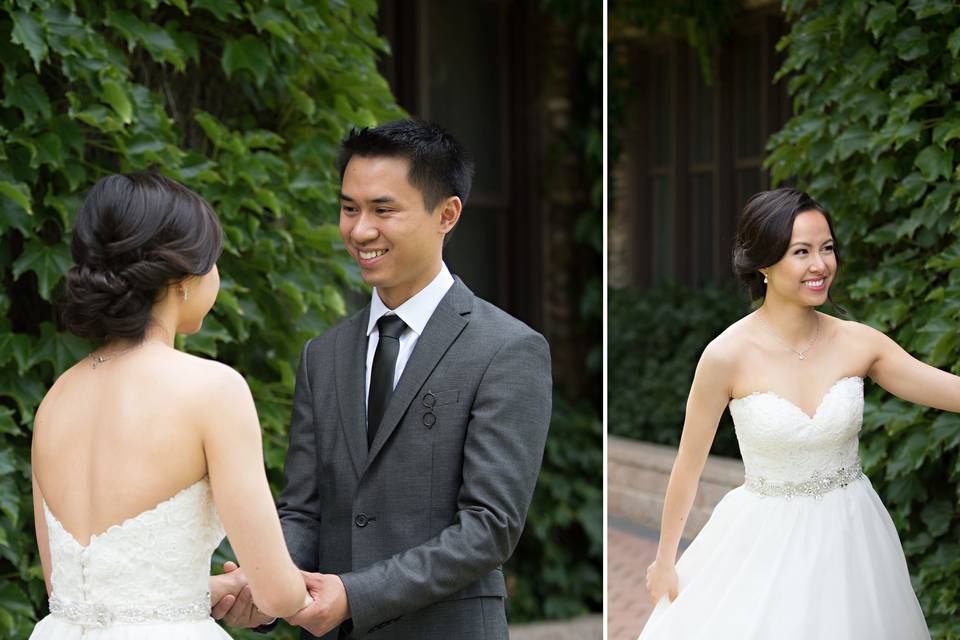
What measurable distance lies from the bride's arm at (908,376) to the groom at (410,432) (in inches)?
38.5

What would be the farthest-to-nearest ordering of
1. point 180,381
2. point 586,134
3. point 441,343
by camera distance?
1. point 586,134
2. point 441,343
3. point 180,381

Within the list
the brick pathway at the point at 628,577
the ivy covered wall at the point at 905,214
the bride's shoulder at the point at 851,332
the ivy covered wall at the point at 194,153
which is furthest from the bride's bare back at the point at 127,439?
the brick pathway at the point at 628,577

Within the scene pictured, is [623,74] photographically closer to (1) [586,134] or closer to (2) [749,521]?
(1) [586,134]

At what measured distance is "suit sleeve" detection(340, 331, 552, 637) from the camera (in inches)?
95.7

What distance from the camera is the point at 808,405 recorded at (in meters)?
3.03

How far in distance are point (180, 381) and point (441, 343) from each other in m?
0.63

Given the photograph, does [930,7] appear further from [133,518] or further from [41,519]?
[41,519]

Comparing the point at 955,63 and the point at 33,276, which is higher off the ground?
the point at 955,63

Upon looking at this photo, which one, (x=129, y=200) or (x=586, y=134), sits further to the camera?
(x=586, y=134)

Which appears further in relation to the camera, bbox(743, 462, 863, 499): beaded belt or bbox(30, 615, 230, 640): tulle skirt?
bbox(743, 462, 863, 499): beaded belt

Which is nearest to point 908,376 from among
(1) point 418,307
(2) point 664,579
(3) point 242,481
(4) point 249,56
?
(2) point 664,579

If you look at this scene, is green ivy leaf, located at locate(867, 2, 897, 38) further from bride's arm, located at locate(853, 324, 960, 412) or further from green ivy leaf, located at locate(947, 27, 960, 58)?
bride's arm, located at locate(853, 324, 960, 412)

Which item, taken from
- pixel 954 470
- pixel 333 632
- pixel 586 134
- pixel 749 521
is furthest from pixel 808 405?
pixel 586 134

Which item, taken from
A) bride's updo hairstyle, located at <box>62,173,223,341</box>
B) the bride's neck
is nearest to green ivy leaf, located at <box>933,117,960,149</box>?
the bride's neck
